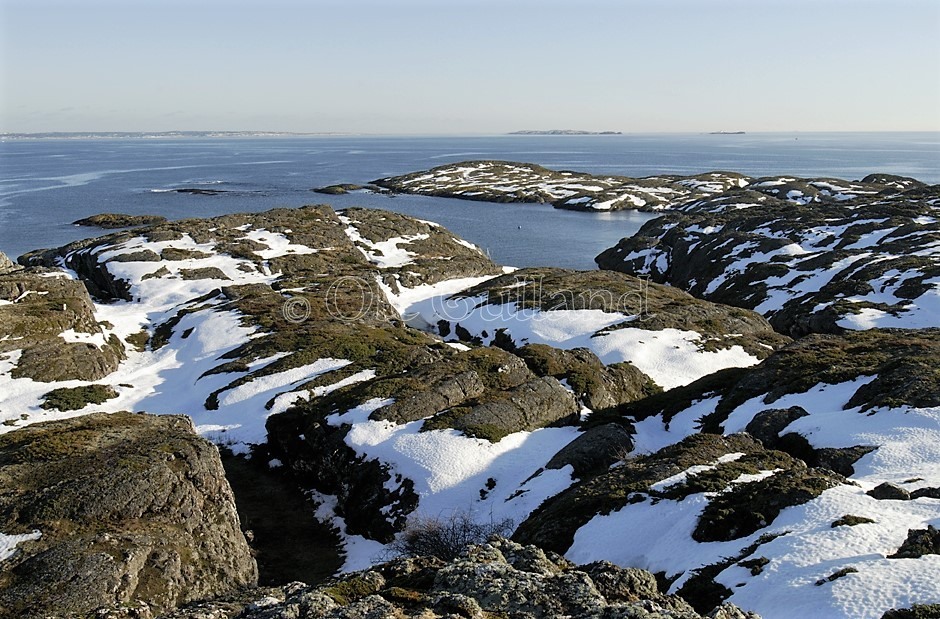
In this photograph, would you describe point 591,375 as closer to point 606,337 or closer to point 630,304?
point 606,337

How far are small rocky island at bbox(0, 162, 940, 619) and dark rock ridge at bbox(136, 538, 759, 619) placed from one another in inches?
2.9

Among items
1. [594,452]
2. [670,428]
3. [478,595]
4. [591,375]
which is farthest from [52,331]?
[478,595]

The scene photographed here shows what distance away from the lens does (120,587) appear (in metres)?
19.5

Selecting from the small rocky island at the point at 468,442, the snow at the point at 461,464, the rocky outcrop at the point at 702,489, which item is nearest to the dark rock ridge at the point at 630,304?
the small rocky island at the point at 468,442

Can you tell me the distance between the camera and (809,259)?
79.7 metres

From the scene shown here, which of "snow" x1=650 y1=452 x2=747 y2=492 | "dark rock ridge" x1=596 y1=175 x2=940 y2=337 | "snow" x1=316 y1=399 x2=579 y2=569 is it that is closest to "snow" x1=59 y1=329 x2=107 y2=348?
"snow" x1=316 y1=399 x2=579 y2=569

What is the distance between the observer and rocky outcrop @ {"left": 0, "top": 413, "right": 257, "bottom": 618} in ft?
62.6

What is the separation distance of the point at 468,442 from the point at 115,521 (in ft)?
55.4

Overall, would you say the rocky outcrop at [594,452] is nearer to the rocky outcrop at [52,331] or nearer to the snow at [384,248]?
the rocky outcrop at [52,331]

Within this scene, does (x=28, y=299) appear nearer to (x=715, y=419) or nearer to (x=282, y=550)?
Result: (x=282, y=550)

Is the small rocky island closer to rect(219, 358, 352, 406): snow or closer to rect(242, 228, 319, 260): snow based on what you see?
rect(219, 358, 352, 406): snow

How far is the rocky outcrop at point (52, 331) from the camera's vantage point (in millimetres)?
46406

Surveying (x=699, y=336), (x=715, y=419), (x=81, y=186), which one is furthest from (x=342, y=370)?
(x=81, y=186)

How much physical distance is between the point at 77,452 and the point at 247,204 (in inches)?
5465
